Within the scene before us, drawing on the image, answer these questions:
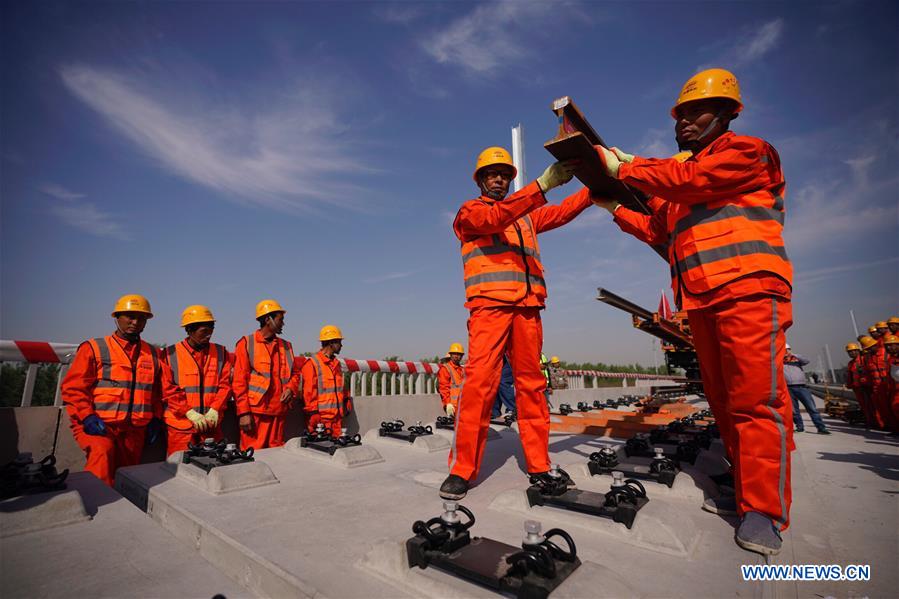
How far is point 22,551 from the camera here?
1.68m

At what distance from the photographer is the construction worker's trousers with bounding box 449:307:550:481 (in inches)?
110

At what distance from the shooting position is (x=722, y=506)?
2250mm

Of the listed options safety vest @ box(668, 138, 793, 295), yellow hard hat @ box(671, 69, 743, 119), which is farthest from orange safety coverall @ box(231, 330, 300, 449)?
yellow hard hat @ box(671, 69, 743, 119)

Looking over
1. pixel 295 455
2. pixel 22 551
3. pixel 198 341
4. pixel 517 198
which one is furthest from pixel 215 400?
pixel 517 198

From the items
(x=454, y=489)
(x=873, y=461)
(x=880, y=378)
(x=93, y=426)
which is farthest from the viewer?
(x=880, y=378)

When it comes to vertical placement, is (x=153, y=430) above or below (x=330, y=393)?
below

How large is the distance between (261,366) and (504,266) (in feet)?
12.9

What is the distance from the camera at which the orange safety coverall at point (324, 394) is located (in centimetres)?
591

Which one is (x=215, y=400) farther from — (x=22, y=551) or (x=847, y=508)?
(x=847, y=508)

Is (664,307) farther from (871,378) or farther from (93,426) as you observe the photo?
(93,426)

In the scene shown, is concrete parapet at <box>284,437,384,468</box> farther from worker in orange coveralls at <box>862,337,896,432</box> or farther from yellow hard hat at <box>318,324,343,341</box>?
worker in orange coveralls at <box>862,337,896,432</box>

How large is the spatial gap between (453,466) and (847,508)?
2.31 meters

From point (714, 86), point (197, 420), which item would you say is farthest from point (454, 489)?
point (197, 420)

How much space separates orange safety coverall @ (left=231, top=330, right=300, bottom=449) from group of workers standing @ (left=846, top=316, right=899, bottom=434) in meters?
10.4
